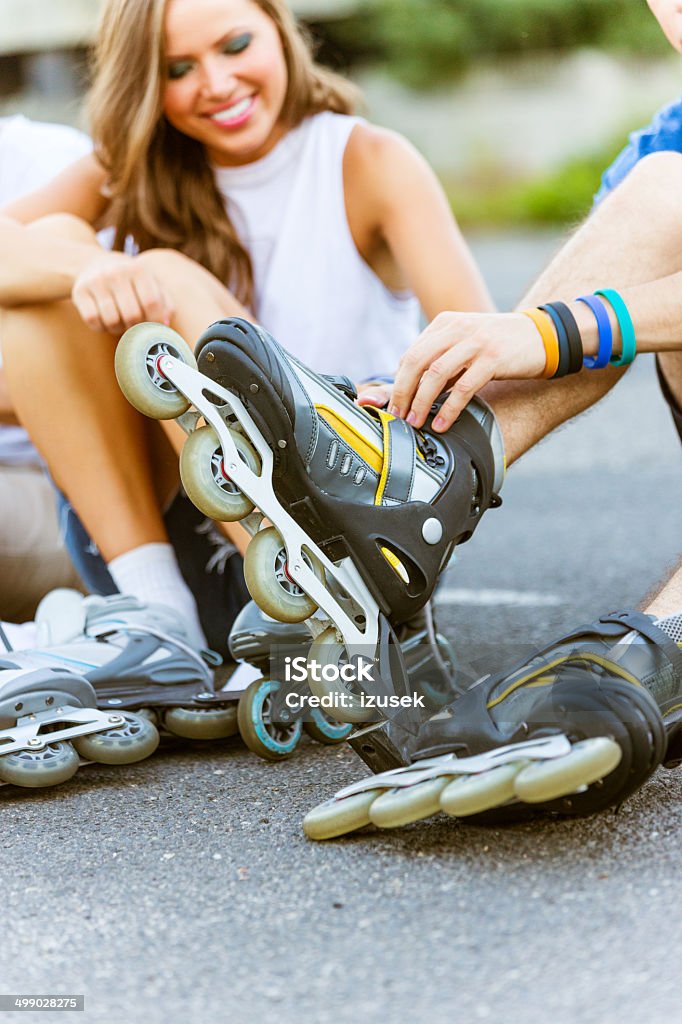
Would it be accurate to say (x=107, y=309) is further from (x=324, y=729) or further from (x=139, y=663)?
(x=324, y=729)

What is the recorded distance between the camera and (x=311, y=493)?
1.49 metres

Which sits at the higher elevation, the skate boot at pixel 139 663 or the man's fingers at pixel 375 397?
the man's fingers at pixel 375 397

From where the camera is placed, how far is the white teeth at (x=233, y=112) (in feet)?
7.53

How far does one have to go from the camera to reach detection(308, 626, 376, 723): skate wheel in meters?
1.48

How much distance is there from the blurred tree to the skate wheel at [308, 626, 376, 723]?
19832 millimetres

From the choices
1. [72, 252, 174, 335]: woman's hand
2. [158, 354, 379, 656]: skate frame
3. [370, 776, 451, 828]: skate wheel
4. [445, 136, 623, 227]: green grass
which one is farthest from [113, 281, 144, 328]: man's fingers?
[445, 136, 623, 227]: green grass

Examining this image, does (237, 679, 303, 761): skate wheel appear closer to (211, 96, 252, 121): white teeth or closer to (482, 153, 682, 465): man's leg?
(482, 153, 682, 465): man's leg

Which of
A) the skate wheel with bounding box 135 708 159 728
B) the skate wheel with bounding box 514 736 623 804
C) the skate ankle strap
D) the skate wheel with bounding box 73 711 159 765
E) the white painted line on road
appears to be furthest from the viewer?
the white painted line on road

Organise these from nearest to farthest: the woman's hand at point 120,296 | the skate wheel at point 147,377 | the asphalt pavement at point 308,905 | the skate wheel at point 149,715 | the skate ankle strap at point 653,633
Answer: the asphalt pavement at point 308,905
the skate ankle strap at point 653,633
the skate wheel at point 147,377
the skate wheel at point 149,715
the woman's hand at point 120,296

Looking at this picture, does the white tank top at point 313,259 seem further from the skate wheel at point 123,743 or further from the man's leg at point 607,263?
the skate wheel at point 123,743

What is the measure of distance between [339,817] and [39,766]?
464 millimetres

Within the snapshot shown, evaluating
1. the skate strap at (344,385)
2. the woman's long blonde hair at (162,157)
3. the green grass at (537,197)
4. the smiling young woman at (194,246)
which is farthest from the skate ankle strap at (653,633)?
the green grass at (537,197)

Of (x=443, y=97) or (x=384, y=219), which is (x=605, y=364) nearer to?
(x=384, y=219)

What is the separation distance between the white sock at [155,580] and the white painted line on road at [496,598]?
0.84 m
